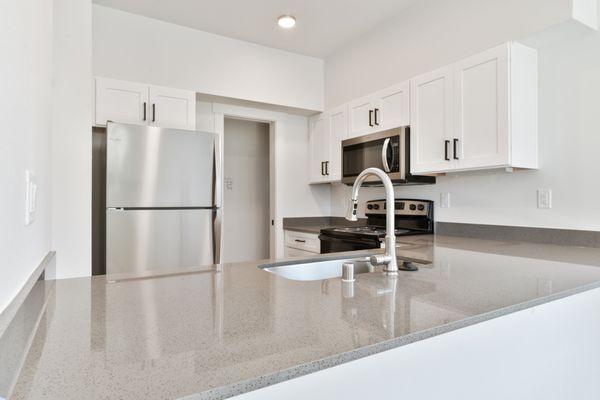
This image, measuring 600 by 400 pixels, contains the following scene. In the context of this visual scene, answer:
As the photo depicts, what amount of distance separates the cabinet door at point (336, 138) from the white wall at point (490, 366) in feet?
7.87

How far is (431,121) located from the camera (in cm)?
257

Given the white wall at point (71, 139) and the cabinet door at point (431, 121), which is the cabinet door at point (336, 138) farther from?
the white wall at point (71, 139)

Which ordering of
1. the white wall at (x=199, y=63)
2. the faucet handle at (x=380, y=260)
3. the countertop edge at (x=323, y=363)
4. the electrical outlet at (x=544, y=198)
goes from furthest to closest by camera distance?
the white wall at (x=199, y=63) → the electrical outlet at (x=544, y=198) → the faucet handle at (x=380, y=260) → the countertop edge at (x=323, y=363)

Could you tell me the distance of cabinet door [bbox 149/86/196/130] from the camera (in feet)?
9.62

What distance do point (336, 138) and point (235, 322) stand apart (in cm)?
299

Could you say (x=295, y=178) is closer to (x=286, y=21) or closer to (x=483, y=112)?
(x=286, y=21)

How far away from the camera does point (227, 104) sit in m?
3.61

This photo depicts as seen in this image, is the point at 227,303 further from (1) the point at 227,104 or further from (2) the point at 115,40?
(1) the point at 227,104

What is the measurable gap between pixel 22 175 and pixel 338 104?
316 cm

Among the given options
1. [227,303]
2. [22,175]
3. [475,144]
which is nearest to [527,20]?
[475,144]

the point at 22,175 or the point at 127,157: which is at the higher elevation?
the point at 127,157

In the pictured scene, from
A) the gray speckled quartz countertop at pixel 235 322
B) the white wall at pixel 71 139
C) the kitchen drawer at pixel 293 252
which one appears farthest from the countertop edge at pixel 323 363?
the kitchen drawer at pixel 293 252

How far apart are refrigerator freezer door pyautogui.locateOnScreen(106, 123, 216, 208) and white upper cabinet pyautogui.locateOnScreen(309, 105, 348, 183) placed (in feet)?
4.12

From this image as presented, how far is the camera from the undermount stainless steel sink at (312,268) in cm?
156
